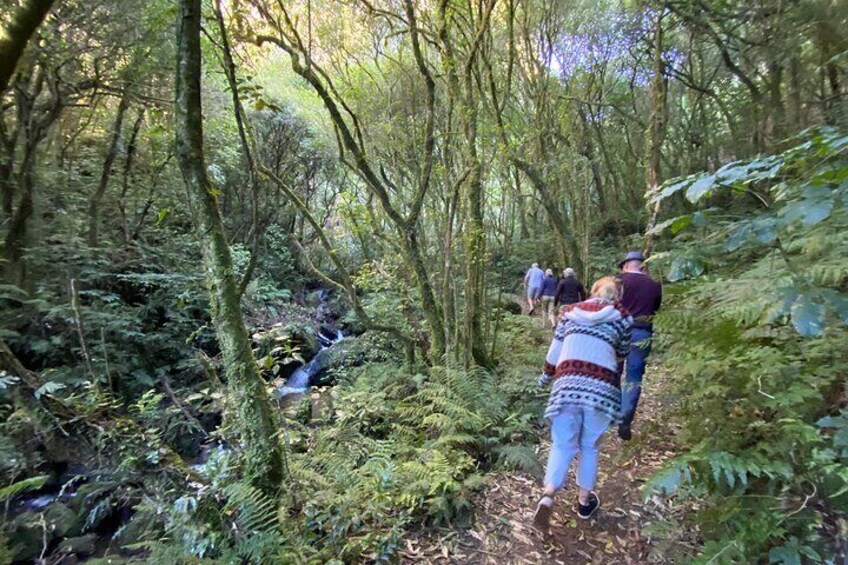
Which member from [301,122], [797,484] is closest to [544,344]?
[797,484]

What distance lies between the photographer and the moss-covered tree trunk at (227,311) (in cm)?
372

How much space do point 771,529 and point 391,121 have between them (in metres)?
10.3

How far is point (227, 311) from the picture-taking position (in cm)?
384

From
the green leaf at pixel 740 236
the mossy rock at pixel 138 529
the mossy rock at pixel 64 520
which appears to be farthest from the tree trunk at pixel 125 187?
the green leaf at pixel 740 236

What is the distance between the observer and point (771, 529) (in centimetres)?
236

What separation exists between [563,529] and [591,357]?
146 centimetres

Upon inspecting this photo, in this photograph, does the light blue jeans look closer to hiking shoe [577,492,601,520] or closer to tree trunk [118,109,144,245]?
hiking shoe [577,492,601,520]

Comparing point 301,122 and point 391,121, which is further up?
point 301,122

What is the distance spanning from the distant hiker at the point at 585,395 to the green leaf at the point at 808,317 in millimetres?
1833

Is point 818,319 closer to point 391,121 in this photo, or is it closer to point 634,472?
point 634,472

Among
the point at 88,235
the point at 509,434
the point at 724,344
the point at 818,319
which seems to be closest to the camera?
the point at 818,319

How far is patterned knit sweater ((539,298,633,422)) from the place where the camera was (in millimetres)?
3330

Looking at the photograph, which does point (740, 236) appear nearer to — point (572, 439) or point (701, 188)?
point (701, 188)

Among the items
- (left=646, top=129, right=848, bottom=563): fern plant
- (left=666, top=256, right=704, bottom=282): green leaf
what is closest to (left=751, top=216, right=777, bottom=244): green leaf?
(left=646, top=129, right=848, bottom=563): fern plant
